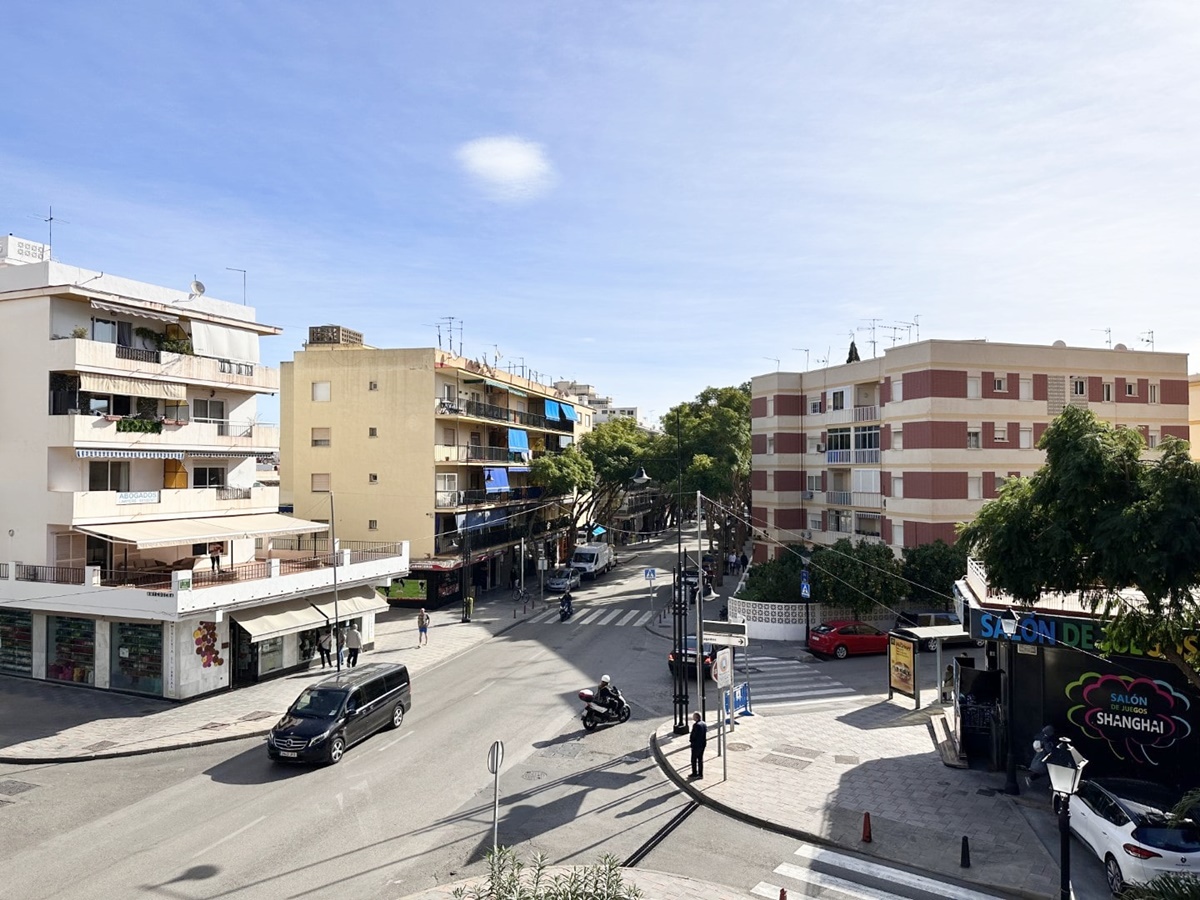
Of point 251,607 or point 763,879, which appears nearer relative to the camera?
point 763,879

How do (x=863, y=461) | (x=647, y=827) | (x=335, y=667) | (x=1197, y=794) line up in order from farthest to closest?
(x=863, y=461) < (x=335, y=667) < (x=647, y=827) < (x=1197, y=794)

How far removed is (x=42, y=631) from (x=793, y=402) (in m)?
38.2

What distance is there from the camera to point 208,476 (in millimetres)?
30484

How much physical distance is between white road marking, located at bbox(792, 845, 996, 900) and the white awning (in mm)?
24811

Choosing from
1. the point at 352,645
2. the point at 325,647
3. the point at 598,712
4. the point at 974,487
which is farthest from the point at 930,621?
the point at 325,647

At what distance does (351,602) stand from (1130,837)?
25.3 metres

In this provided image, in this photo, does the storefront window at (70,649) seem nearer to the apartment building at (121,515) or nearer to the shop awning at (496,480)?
the apartment building at (121,515)

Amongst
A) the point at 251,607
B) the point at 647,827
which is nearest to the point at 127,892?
the point at 647,827

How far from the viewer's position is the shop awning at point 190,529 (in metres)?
24.2

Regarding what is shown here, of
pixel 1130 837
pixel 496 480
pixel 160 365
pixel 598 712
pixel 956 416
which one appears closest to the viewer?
pixel 1130 837

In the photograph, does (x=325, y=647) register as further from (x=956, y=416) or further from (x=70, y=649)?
(x=956, y=416)

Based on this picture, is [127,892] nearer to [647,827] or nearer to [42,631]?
[647,827]

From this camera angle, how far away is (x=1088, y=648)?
15.8 meters

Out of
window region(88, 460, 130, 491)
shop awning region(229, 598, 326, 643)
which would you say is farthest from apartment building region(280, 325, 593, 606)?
window region(88, 460, 130, 491)
